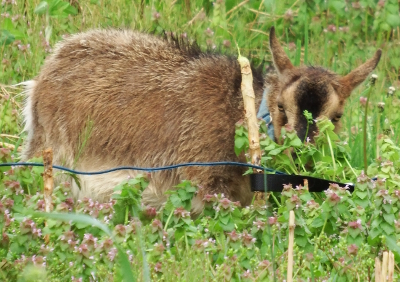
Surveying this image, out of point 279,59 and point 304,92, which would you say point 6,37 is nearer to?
point 279,59

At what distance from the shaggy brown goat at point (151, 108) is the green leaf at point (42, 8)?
187cm

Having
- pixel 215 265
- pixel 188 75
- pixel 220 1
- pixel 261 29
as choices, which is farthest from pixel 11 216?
A: pixel 261 29

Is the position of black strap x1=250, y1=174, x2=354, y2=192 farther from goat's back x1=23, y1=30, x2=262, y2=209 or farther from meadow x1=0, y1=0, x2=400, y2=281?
goat's back x1=23, y1=30, x2=262, y2=209

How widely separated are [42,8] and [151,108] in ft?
8.56

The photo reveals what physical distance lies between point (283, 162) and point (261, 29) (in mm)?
3901

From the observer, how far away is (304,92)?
5574 mm

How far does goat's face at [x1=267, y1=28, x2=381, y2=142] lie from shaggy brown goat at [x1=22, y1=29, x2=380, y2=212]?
0.01 m

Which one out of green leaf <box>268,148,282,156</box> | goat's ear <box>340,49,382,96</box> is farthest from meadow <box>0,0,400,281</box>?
goat's ear <box>340,49,382,96</box>

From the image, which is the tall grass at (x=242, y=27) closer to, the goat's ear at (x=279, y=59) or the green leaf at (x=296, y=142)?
the goat's ear at (x=279, y=59)

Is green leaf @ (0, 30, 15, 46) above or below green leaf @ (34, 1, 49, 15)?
below

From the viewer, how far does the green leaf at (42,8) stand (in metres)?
8.11

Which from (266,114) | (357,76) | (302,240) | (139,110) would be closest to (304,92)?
(266,114)

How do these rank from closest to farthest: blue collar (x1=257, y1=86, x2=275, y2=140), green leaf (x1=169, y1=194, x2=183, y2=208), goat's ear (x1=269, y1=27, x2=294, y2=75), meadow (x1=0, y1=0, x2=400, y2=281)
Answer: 1. meadow (x1=0, y1=0, x2=400, y2=281)
2. green leaf (x1=169, y1=194, x2=183, y2=208)
3. blue collar (x1=257, y1=86, x2=275, y2=140)
4. goat's ear (x1=269, y1=27, x2=294, y2=75)

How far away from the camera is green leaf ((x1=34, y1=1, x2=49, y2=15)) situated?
8106 millimetres
